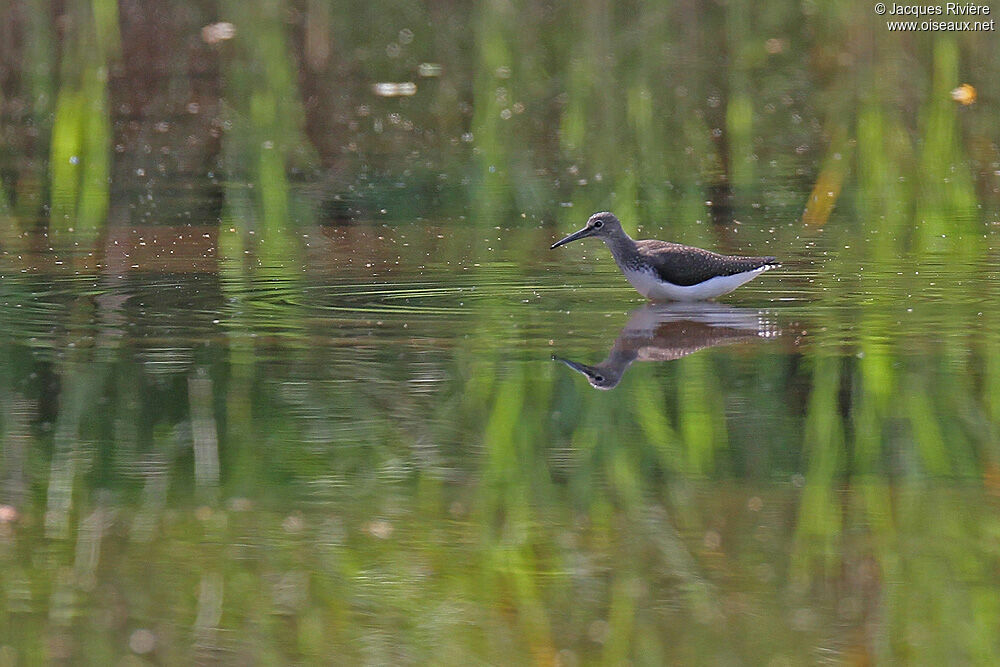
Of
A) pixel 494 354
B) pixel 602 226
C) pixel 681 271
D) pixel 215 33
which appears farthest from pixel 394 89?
pixel 494 354

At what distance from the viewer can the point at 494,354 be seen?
8.45 meters

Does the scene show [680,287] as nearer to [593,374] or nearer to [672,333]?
[672,333]

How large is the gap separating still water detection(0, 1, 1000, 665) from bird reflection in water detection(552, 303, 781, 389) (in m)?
0.03

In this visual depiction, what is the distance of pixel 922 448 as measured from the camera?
679 cm

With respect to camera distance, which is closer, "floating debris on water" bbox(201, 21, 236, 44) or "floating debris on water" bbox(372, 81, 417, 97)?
"floating debris on water" bbox(372, 81, 417, 97)

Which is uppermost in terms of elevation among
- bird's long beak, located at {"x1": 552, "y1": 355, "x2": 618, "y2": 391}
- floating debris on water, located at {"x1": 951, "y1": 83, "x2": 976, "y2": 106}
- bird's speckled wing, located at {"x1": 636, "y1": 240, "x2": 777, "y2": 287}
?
floating debris on water, located at {"x1": 951, "y1": 83, "x2": 976, "y2": 106}

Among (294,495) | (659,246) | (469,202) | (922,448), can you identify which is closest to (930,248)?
(659,246)

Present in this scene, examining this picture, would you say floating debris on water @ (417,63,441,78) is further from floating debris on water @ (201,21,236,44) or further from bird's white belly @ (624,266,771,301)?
bird's white belly @ (624,266,771,301)

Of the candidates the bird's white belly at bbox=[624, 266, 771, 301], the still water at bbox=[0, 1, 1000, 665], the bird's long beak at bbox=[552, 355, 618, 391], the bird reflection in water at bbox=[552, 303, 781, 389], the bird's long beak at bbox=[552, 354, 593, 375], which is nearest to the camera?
the still water at bbox=[0, 1, 1000, 665]

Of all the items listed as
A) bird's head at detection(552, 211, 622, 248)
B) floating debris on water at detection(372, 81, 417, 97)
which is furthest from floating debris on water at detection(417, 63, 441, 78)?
bird's head at detection(552, 211, 622, 248)

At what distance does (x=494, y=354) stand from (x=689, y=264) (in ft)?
6.19

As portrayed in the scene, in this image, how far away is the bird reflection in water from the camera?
818 cm

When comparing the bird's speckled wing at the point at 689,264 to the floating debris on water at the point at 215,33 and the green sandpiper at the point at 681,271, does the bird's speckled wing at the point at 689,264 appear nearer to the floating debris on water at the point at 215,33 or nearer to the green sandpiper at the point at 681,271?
the green sandpiper at the point at 681,271

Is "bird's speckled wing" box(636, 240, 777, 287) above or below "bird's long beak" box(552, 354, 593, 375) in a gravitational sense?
above
